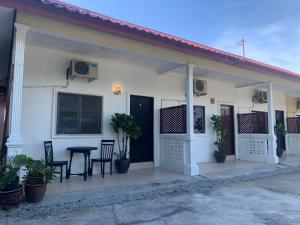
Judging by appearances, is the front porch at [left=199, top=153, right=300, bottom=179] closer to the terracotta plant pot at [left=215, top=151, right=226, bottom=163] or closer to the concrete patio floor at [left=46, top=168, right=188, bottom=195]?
the concrete patio floor at [left=46, top=168, right=188, bottom=195]

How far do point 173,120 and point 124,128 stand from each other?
1565 mm

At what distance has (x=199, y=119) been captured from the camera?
9.12 metres

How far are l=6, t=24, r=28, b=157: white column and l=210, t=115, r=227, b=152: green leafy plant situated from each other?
6.75m

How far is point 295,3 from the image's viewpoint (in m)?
9.15

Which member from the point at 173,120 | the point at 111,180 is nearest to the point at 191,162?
the point at 173,120

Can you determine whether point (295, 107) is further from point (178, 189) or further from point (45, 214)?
point (45, 214)

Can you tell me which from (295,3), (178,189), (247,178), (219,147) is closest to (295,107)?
(295,3)

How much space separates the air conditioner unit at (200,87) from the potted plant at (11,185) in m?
6.23

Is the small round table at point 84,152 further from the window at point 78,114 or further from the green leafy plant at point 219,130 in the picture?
the green leafy plant at point 219,130

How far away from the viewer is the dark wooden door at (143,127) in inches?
295

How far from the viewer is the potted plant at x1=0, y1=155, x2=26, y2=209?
3.68m

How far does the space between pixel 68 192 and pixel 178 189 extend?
2335 millimetres

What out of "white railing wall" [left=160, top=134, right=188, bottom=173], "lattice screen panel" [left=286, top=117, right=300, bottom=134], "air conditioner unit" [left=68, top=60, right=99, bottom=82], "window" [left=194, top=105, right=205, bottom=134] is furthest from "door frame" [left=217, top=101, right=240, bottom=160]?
"air conditioner unit" [left=68, top=60, right=99, bottom=82]

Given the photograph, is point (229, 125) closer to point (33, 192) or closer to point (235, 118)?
point (235, 118)
